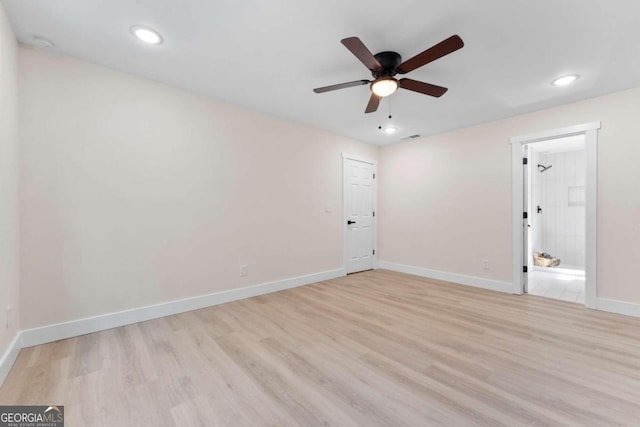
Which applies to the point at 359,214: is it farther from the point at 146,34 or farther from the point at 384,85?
the point at 146,34

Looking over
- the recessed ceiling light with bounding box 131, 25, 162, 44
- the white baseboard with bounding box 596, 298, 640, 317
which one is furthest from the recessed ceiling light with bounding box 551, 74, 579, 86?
the recessed ceiling light with bounding box 131, 25, 162, 44

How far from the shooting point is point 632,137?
9.53 feet

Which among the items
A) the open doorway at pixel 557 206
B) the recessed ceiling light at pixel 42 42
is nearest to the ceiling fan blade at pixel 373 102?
the recessed ceiling light at pixel 42 42

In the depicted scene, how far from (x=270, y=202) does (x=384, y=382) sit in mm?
2686

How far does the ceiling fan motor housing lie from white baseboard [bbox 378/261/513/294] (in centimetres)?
345

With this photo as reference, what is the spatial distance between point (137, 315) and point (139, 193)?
128 cm

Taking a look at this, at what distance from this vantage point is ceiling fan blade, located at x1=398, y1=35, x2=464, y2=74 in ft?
5.49

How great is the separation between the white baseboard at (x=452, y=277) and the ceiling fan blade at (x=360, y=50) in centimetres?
359

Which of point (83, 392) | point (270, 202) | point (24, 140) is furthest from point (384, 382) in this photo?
point (24, 140)

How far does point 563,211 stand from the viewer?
609 cm

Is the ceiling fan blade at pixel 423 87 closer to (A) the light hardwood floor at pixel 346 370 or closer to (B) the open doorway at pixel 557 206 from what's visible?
(A) the light hardwood floor at pixel 346 370

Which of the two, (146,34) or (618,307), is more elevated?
(146,34)

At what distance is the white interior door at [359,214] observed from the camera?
490cm

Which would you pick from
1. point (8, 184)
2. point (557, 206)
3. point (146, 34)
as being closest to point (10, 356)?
point (8, 184)
